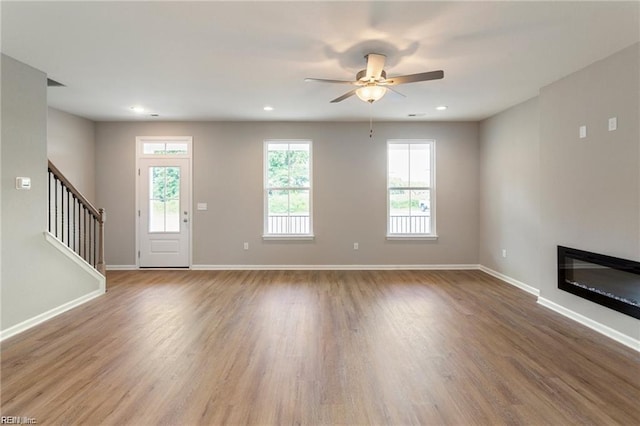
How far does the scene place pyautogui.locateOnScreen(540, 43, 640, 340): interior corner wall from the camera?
2.87 m

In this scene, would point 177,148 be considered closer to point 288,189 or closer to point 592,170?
Answer: point 288,189

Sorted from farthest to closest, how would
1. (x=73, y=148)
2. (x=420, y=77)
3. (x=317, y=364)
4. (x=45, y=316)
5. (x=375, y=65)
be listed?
(x=73, y=148) → (x=45, y=316) → (x=375, y=65) → (x=420, y=77) → (x=317, y=364)

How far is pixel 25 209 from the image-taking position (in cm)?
327

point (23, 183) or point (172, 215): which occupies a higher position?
point (23, 183)

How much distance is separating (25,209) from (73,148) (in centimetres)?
266

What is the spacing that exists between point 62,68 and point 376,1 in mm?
3404

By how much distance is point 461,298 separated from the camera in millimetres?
4199

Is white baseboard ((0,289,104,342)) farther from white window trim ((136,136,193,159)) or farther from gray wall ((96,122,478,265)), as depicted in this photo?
white window trim ((136,136,193,159))

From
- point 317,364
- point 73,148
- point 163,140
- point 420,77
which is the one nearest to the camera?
point 317,364

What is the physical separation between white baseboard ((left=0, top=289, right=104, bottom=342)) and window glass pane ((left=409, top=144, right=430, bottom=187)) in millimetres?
5389

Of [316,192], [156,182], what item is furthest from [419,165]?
[156,182]

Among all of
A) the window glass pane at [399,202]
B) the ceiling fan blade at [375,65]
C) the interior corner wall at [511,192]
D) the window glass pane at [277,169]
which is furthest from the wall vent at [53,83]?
the interior corner wall at [511,192]

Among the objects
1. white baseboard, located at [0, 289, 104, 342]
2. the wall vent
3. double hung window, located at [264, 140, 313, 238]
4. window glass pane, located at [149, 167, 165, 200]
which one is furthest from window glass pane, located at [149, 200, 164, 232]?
the wall vent

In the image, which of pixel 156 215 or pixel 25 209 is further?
pixel 156 215
